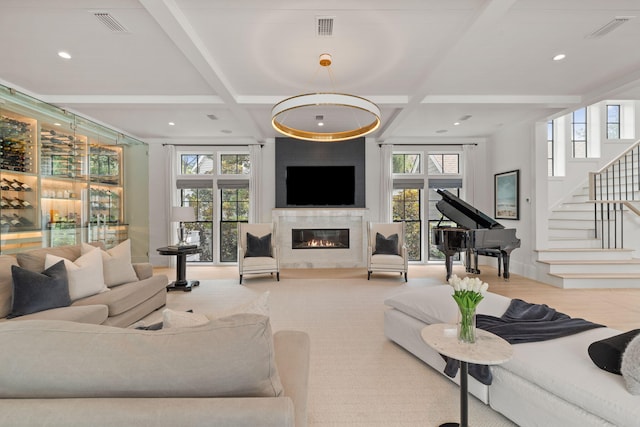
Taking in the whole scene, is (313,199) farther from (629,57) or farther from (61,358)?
(61,358)

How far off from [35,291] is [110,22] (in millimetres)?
2449

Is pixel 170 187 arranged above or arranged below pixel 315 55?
below

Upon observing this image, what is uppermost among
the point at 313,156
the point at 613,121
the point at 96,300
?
the point at 613,121

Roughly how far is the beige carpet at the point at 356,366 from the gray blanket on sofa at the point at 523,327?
10.1 inches

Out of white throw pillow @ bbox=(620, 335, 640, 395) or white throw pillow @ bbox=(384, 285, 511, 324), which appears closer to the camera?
white throw pillow @ bbox=(620, 335, 640, 395)

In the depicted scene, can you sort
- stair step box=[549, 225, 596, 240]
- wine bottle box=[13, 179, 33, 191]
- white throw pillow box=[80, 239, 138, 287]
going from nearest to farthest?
white throw pillow box=[80, 239, 138, 287] < wine bottle box=[13, 179, 33, 191] < stair step box=[549, 225, 596, 240]

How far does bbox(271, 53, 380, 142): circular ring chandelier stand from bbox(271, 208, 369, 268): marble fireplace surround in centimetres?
190

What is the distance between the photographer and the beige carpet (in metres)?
1.94

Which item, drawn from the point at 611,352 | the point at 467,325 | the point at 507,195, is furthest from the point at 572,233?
the point at 467,325

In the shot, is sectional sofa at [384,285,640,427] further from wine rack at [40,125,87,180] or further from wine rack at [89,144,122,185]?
wine rack at [89,144,122,185]

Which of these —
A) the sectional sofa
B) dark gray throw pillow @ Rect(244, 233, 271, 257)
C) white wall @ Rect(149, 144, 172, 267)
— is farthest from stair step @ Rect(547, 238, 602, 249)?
white wall @ Rect(149, 144, 172, 267)

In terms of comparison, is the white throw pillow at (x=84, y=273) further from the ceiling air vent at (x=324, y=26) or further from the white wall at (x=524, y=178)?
the white wall at (x=524, y=178)

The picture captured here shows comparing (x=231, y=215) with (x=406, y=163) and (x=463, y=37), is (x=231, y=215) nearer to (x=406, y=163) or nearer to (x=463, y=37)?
(x=406, y=163)

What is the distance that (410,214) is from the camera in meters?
7.50
